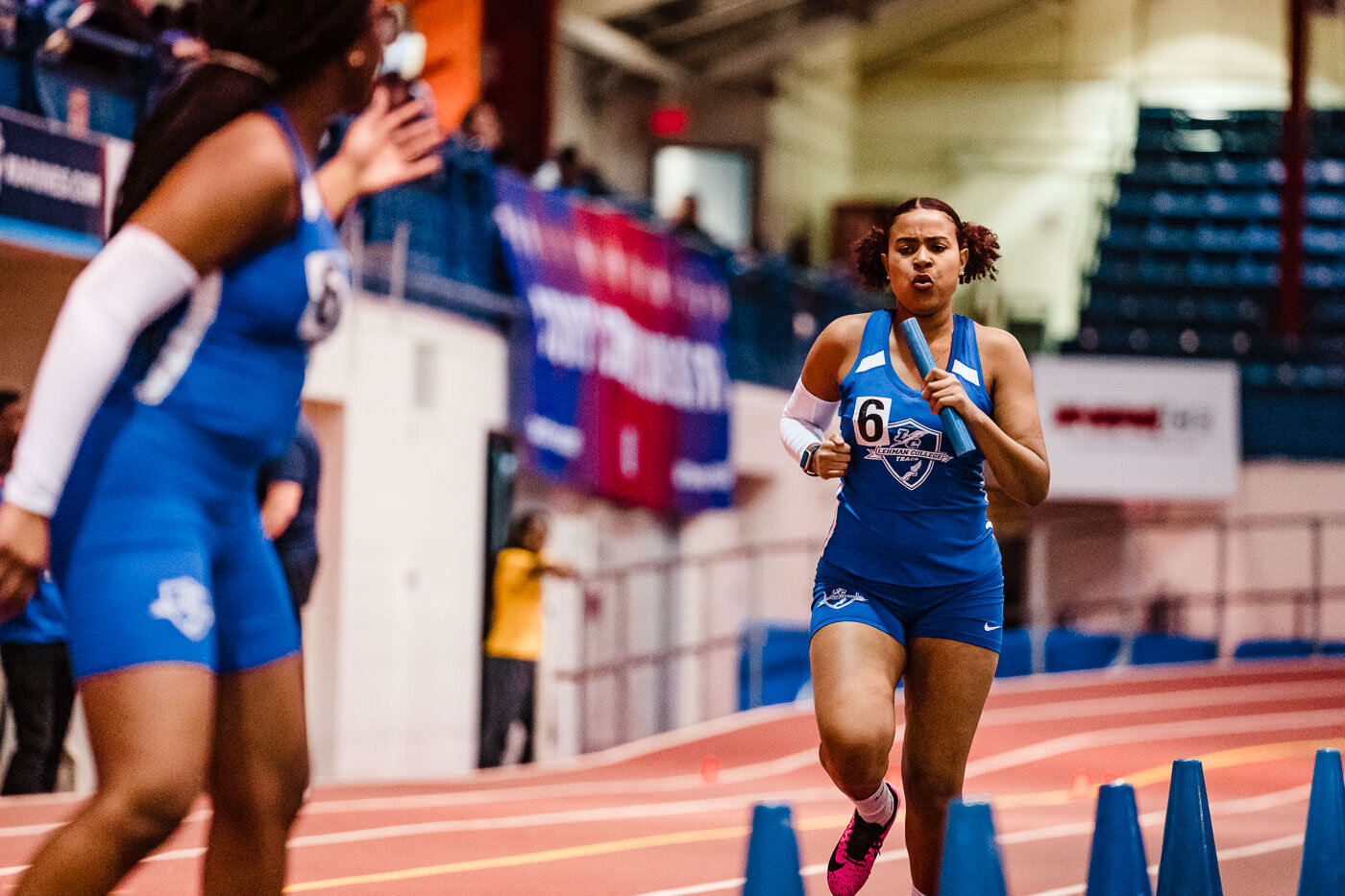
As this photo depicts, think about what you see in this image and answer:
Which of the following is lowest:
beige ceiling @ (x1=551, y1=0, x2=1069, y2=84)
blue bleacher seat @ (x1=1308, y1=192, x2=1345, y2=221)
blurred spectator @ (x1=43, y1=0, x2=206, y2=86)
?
blurred spectator @ (x1=43, y1=0, x2=206, y2=86)

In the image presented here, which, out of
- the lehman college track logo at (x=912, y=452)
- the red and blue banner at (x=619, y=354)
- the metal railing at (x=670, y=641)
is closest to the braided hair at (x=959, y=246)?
the lehman college track logo at (x=912, y=452)

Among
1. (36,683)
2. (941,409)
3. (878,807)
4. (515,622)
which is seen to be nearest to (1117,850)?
(878,807)

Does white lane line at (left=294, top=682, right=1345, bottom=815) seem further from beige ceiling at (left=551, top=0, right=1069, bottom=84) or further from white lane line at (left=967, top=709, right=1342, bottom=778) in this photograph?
beige ceiling at (left=551, top=0, right=1069, bottom=84)

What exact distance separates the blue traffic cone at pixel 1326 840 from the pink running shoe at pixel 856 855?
1161 millimetres

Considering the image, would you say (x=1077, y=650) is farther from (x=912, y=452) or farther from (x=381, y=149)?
(x=381, y=149)

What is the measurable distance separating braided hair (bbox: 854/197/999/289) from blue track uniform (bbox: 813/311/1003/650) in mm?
330

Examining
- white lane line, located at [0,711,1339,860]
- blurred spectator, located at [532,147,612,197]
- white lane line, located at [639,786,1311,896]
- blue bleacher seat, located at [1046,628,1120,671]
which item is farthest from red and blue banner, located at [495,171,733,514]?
white lane line, located at [639,786,1311,896]

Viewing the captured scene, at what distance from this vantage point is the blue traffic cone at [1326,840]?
16.1 ft

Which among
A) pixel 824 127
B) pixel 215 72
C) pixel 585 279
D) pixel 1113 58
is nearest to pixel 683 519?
pixel 585 279

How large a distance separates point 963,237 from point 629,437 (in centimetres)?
1107

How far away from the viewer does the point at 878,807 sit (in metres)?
4.66

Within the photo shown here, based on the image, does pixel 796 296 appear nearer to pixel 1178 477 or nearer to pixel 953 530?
pixel 1178 477

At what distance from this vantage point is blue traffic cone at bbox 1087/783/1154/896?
4.52m

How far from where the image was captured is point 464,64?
1933 cm
